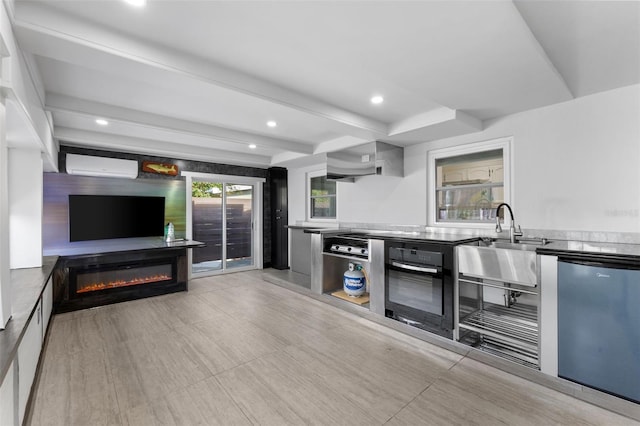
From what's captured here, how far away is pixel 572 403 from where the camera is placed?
1.91 metres

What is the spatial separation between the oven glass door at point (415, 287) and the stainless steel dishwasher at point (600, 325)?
0.97 m

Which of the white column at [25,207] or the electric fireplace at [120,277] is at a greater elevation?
the white column at [25,207]

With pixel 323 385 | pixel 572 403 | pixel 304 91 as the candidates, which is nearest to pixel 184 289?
pixel 323 385

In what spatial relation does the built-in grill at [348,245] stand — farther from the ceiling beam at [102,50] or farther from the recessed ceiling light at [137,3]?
the recessed ceiling light at [137,3]

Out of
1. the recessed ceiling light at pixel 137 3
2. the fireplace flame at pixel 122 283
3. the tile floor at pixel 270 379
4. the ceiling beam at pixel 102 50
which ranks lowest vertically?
the tile floor at pixel 270 379

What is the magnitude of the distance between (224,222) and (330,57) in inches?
184

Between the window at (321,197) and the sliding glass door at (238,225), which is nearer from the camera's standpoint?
the window at (321,197)

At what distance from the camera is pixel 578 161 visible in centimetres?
263

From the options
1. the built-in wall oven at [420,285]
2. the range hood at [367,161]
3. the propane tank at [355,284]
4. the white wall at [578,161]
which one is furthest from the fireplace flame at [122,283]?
the white wall at [578,161]

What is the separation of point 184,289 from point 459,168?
449cm

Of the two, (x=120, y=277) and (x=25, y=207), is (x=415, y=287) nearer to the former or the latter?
(x=120, y=277)

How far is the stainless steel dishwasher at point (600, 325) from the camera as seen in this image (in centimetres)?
183

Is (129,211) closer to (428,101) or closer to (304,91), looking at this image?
(304,91)

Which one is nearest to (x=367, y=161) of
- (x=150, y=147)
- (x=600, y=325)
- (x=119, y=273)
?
(x=600, y=325)
